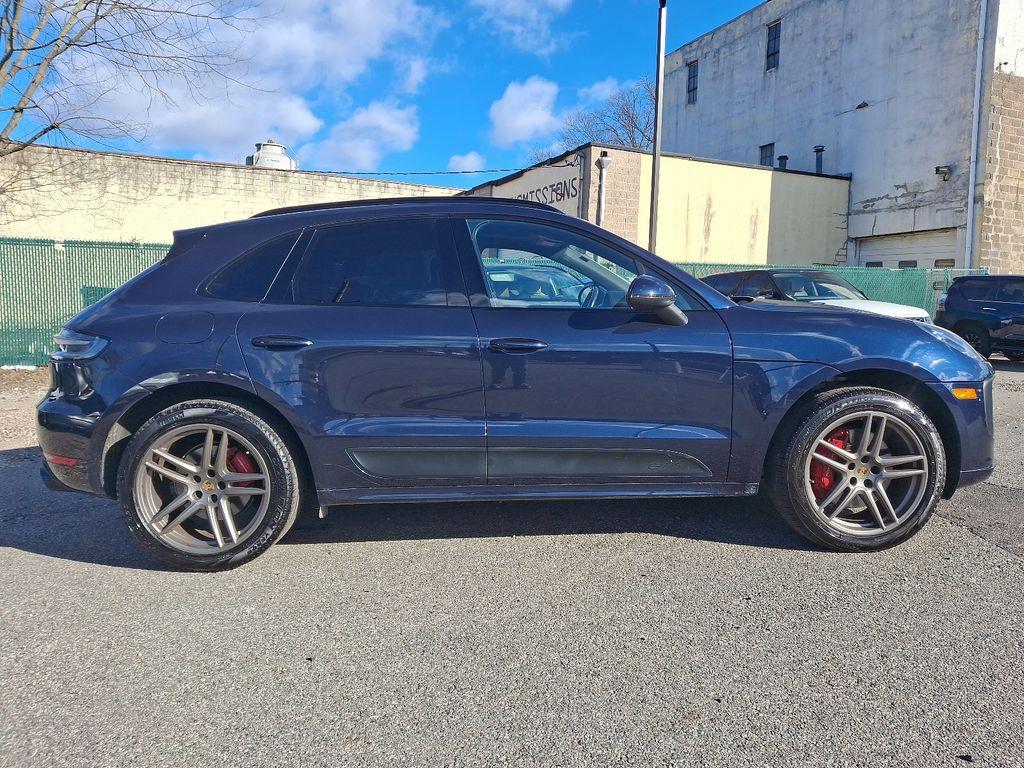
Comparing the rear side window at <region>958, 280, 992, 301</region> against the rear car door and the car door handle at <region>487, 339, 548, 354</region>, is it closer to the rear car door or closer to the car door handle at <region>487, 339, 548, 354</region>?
the car door handle at <region>487, 339, 548, 354</region>

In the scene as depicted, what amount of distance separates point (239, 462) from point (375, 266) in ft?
3.83

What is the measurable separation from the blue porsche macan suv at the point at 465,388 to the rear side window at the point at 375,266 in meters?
0.01

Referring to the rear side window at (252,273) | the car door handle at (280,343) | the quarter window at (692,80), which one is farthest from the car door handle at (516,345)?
the quarter window at (692,80)

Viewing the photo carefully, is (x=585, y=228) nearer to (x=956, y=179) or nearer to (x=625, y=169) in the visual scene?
(x=625, y=169)

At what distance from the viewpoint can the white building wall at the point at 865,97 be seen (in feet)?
65.2

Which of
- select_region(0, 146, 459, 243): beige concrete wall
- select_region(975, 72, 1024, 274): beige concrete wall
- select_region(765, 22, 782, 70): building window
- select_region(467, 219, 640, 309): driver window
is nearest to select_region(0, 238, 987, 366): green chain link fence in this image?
select_region(467, 219, 640, 309): driver window

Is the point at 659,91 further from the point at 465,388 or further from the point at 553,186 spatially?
the point at 465,388

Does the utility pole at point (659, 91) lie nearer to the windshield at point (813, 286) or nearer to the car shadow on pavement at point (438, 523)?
the windshield at point (813, 286)

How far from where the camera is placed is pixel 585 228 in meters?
3.53

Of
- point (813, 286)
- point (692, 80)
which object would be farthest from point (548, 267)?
point (692, 80)

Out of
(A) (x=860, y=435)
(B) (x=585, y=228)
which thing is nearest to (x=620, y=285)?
(B) (x=585, y=228)

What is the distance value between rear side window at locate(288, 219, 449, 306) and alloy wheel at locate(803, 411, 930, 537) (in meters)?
2.07

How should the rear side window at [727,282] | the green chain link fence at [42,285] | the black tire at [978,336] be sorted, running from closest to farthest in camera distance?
the green chain link fence at [42,285] < the rear side window at [727,282] < the black tire at [978,336]

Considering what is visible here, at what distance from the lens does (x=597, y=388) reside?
329 cm
